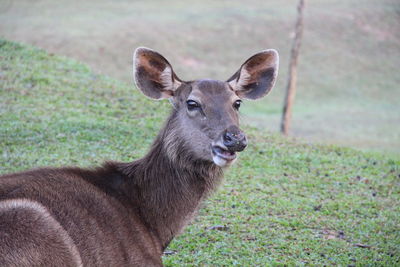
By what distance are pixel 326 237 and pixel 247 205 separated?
4.98ft

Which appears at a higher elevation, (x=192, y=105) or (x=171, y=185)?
(x=192, y=105)

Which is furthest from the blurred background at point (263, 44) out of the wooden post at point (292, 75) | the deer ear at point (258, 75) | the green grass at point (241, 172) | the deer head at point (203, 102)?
the deer head at point (203, 102)

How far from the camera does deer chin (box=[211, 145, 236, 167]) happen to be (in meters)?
6.13

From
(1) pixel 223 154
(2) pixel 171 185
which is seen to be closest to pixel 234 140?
(1) pixel 223 154

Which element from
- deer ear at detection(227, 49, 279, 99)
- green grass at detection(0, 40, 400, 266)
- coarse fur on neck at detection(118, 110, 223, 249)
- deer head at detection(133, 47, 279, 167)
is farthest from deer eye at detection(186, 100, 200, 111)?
green grass at detection(0, 40, 400, 266)

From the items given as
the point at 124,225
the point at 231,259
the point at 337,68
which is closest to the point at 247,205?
the point at 231,259

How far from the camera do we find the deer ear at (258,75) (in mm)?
7316

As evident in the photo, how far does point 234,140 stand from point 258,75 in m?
1.69

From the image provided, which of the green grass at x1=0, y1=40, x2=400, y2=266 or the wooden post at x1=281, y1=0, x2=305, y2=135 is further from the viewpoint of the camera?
the wooden post at x1=281, y1=0, x2=305, y2=135

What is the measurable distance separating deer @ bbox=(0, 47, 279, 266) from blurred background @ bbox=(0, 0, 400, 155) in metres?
17.7

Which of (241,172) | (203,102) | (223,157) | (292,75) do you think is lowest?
(292,75)

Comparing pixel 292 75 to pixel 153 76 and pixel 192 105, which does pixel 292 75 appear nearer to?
pixel 153 76

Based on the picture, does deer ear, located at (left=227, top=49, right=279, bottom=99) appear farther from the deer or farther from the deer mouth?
the deer mouth

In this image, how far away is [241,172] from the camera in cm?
1174
